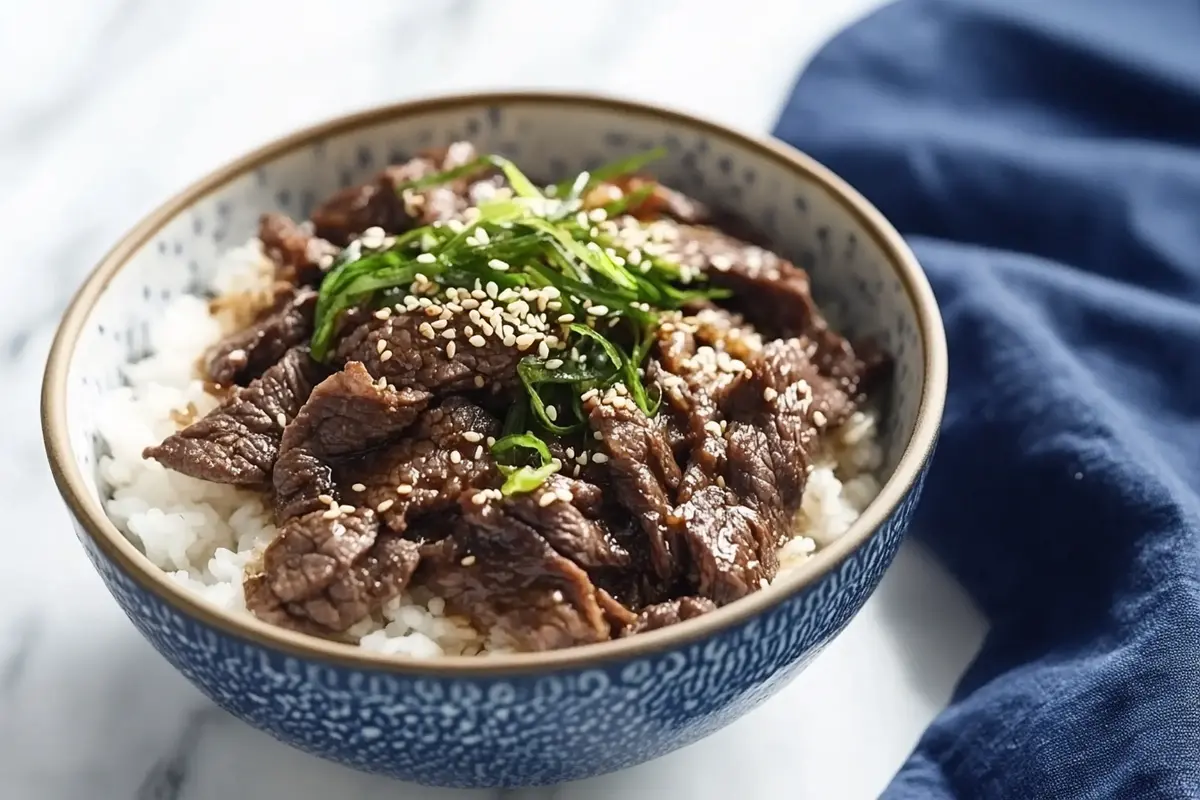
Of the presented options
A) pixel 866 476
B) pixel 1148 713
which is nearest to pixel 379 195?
pixel 866 476

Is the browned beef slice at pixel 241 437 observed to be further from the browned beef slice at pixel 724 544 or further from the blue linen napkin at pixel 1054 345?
the blue linen napkin at pixel 1054 345

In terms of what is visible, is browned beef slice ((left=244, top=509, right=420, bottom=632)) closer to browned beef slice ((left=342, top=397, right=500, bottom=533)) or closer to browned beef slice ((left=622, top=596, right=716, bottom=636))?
browned beef slice ((left=342, top=397, right=500, bottom=533))

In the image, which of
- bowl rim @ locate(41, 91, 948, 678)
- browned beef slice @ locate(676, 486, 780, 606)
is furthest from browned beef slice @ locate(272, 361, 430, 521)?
browned beef slice @ locate(676, 486, 780, 606)

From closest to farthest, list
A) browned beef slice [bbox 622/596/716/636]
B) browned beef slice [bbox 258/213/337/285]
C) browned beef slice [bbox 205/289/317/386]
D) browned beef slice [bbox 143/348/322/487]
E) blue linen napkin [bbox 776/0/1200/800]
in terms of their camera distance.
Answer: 1. browned beef slice [bbox 622/596/716/636]
2. browned beef slice [bbox 143/348/322/487]
3. blue linen napkin [bbox 776/0/1200/800]
4. browned beef slice [bbox 205/289/317/386]
5. browned beef slice [bbox 258/213/337/285]

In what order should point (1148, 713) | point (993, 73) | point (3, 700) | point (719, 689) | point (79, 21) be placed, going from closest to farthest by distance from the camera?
point (719, 689), point (1148, 713), point (3, 700), point (993, 73), point (79, 21)

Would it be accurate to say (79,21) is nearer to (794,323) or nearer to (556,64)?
(556,64)

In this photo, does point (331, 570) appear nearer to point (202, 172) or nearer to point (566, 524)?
point (566, 524)

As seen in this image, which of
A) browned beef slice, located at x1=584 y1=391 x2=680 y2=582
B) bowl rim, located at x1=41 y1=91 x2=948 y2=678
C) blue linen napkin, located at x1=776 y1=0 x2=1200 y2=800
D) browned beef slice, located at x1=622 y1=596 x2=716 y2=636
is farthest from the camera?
blue linen napkin, located at x1=776 y1=0 x2=1200 y2=800
